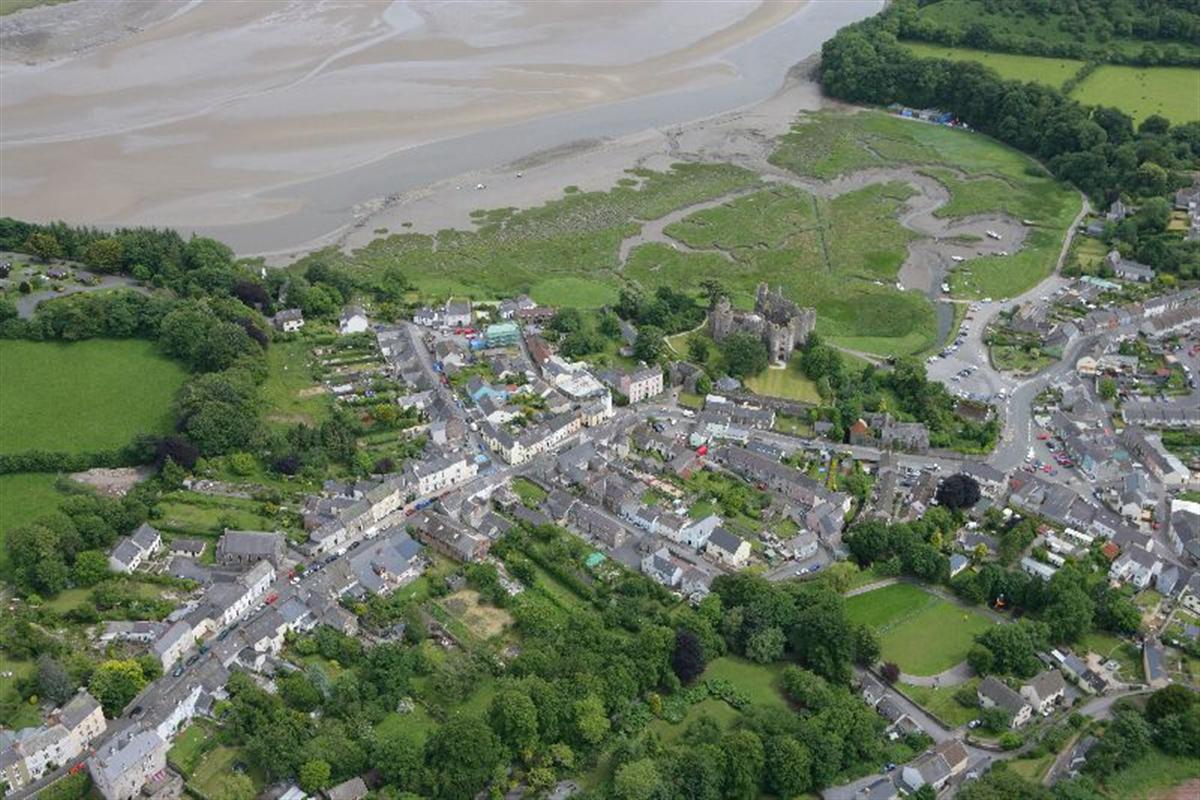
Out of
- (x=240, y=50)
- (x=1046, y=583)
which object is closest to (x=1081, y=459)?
(x=1046, y=583)

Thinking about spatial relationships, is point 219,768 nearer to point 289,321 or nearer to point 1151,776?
point 1151,776

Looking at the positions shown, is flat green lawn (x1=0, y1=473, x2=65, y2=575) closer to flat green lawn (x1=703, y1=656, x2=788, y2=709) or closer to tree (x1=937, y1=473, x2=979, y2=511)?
flat green lawn (x1=703, y1=656, x2=788, y2=709)

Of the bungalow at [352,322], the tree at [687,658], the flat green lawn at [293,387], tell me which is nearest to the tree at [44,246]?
the flat green lawn at [293,387]

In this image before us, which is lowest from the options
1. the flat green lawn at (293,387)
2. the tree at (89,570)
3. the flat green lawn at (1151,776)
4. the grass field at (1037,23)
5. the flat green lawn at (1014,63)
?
the flat green lawn at (1151,776)

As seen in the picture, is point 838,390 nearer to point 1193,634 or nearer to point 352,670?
point 1193,634

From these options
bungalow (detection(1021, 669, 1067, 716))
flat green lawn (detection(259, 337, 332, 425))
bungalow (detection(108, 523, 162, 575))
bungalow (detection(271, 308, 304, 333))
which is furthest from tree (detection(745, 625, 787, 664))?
bungalow (detection(271, 308, 304, 333))

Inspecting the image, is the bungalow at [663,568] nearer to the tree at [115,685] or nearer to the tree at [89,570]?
the tree at [115,685]
